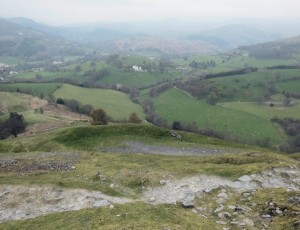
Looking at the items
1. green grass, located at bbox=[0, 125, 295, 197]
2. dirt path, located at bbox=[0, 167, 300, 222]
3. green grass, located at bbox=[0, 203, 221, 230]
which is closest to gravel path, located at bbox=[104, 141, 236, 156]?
Answer: green grass, located at bbox=[0, 125, 295, 197]

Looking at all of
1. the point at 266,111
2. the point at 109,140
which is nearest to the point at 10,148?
the point at 109,140

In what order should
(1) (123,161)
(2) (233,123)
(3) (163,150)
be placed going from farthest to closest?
(2) (233,123) → (3) (163,150) → (1) (123,161)

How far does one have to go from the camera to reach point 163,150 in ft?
200

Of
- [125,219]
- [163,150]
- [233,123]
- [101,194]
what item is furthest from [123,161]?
[233,123]

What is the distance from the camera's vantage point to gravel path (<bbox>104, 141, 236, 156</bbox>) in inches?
2352

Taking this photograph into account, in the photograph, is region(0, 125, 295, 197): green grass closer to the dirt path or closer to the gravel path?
the dirt path

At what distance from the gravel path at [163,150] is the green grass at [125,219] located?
2532 centimetres

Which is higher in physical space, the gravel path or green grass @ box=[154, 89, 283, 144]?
the gravel path

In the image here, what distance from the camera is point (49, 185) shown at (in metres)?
40.1

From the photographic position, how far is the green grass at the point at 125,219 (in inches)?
1136

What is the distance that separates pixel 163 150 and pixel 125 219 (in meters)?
31.3

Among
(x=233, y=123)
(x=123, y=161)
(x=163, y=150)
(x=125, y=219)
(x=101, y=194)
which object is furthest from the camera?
(x=233, y=123)

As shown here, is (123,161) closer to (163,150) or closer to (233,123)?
(163,150)

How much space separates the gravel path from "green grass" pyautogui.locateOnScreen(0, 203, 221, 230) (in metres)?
25.3
